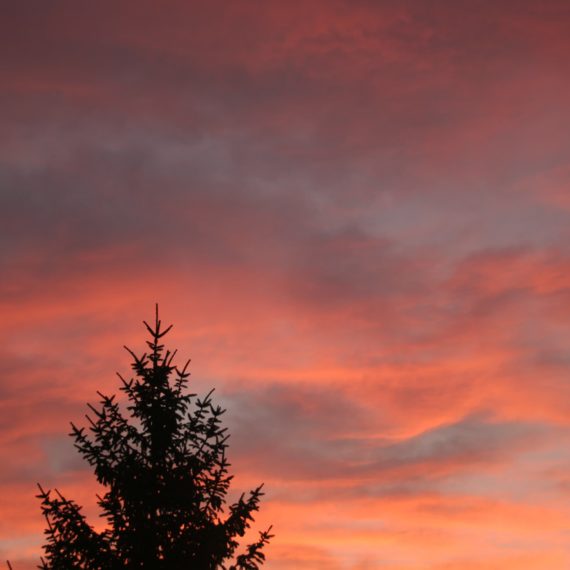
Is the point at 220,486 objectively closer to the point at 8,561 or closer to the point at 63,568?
the point at 63,568

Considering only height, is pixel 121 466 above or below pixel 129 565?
above

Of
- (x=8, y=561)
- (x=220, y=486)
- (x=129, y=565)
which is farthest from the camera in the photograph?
(x=220, y=486)

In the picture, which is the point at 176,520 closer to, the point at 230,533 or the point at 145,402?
the point at 230,533

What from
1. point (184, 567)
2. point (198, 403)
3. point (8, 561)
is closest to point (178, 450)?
point (198, 403)

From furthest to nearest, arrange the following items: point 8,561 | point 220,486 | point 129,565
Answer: point 220,486 < point 129,565 < point 8,561

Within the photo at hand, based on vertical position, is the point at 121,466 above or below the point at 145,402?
below

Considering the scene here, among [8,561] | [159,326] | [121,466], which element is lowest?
[8,561]

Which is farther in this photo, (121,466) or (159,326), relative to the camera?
(159,326)

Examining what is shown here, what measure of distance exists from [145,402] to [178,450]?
1.47 meters

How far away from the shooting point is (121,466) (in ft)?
72.7

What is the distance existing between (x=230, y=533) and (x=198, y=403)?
3.27m

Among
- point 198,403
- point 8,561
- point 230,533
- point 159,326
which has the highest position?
point 159,326

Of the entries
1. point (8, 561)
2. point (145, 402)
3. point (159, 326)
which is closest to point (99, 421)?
point (145, 402)

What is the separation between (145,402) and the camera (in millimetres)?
23078
